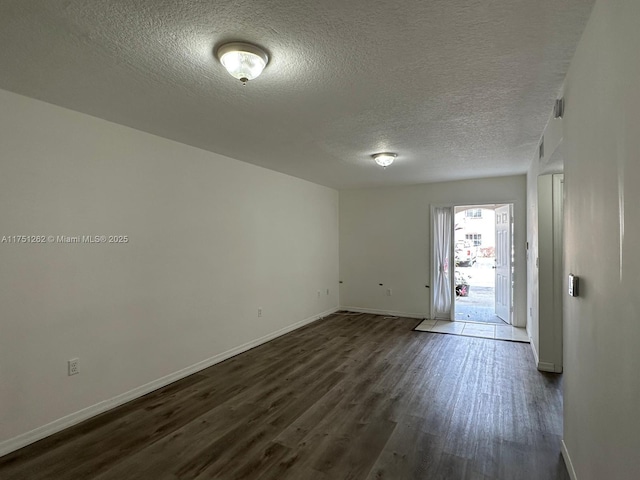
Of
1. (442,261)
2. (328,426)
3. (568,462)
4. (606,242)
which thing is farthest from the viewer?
(442,261)

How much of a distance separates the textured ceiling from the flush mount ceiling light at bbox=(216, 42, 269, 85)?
52mm

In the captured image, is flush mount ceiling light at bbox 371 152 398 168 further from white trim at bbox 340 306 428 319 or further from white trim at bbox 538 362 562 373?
white trim at bbox 340 306 428 319

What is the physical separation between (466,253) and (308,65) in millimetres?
11452

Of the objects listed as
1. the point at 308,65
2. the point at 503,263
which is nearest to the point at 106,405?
the point at 308,65

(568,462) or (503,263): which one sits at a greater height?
(503,263)

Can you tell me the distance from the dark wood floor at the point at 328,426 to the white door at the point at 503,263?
1.89 meters

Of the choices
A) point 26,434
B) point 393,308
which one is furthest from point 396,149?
point 26,434

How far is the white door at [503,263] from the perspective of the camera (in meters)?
5.70

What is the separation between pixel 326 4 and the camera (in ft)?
4.87

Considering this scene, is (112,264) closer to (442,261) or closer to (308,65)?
(308,65)

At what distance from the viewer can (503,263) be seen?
5.97m

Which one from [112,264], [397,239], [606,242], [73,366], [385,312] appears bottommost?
[385,312]

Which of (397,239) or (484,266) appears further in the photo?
(484,266)

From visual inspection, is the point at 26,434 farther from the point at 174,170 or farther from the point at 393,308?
the point at 393,308
